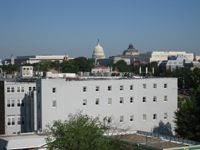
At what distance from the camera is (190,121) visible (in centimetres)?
4469

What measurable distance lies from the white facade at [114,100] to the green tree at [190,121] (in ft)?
9.66

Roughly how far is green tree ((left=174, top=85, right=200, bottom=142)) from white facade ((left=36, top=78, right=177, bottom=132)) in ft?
9.66

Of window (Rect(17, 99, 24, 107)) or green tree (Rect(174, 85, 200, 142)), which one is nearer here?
green tree (Rect(174, 85, 200, 142))

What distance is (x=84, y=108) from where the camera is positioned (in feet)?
150

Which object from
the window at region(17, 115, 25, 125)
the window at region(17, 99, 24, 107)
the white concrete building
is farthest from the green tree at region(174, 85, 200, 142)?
the window at region(17, 99, 24, 107)

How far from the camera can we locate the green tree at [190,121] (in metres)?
42.7

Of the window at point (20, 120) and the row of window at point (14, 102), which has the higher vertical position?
the row of window at point (14, 102)

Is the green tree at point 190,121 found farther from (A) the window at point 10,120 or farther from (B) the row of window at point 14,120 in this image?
(A) the window at point 10,120

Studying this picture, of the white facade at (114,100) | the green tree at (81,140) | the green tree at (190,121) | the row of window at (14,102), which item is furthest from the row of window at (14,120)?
the green tree at (81,140)

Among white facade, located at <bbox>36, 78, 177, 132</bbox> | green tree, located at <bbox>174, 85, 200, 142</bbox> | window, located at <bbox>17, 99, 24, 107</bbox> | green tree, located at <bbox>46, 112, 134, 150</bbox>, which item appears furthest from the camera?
window, located at <bbox>17, 99, 24, 107</bbox>

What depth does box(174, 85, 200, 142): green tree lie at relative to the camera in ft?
140

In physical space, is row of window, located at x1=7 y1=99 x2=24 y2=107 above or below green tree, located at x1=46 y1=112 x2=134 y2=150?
above

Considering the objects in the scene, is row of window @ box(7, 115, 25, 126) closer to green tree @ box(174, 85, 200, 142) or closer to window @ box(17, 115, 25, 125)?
window @ box(17, 115, 25, 125)

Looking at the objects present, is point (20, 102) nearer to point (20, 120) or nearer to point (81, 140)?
point (20, 120)
